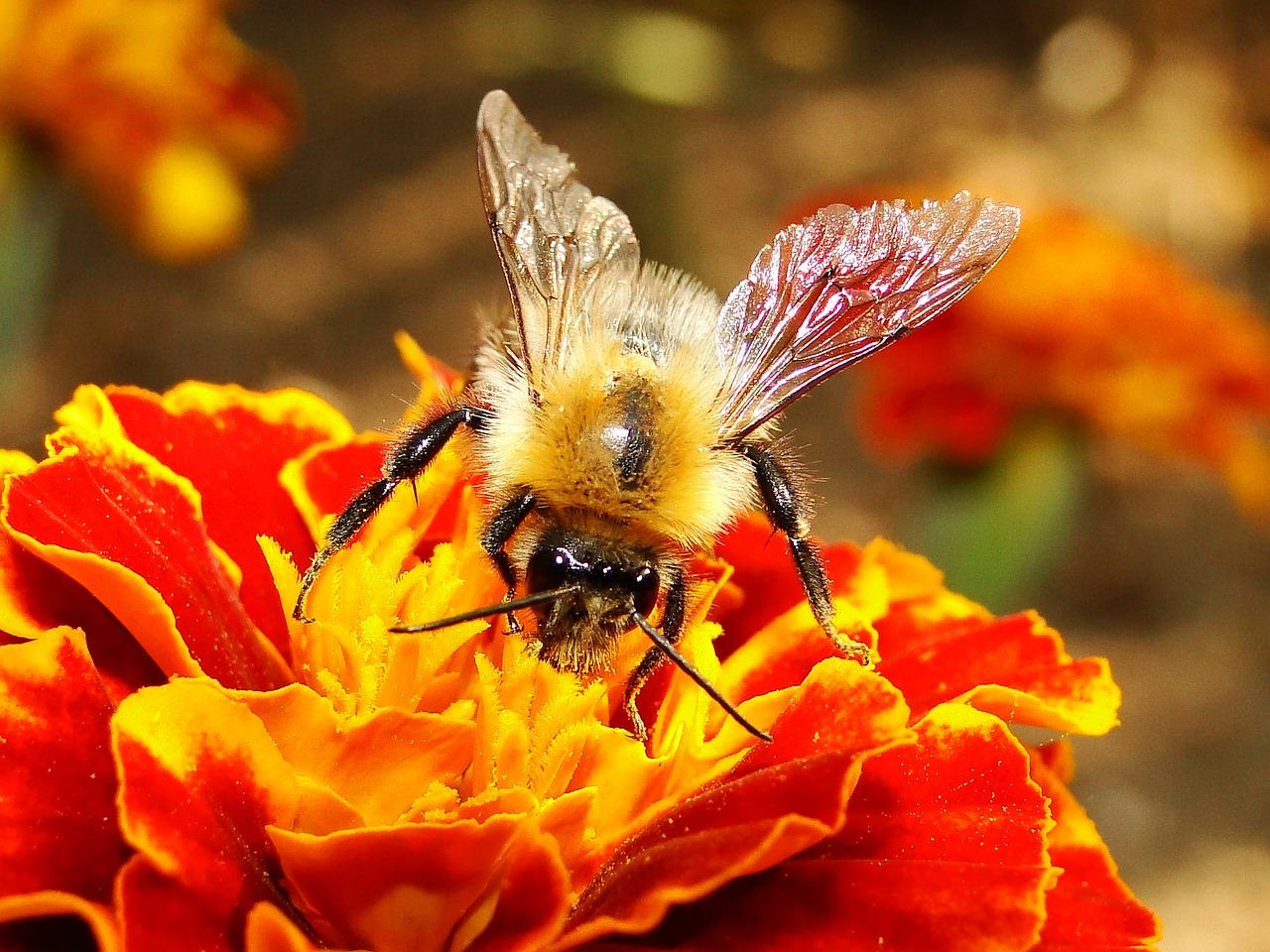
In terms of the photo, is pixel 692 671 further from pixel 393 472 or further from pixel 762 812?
pixel 393 472

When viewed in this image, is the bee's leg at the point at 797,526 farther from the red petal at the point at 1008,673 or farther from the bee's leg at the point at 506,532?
the bee's leg at the point at 506,532

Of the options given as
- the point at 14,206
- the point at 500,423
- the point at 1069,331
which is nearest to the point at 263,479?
the point at 500,423

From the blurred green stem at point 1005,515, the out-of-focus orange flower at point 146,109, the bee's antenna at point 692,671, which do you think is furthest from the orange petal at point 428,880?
the out-of-focus orange flower at point 146,109

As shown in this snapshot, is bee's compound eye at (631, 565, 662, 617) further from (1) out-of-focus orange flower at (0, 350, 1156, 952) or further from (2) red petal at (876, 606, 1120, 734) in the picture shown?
(2) red petal at (876, 606, 1120, 734)

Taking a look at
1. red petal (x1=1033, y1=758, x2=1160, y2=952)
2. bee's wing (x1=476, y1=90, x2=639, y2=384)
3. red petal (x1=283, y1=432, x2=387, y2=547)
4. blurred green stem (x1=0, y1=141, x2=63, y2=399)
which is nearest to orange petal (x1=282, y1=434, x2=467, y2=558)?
red petal (x1=283, y1=432, x2=387, y2=547)

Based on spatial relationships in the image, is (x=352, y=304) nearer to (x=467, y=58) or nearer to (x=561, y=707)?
(x=467, y=58)

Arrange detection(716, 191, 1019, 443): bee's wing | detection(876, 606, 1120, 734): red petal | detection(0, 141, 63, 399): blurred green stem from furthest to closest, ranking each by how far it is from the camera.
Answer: detection(0, 141, 63, 399): blurred green stem → detection(716, 191, 1019, 443): bee's wing → detection(876, 606, 1120, 734): red petal

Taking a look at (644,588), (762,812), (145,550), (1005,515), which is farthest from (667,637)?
(1005,515)
